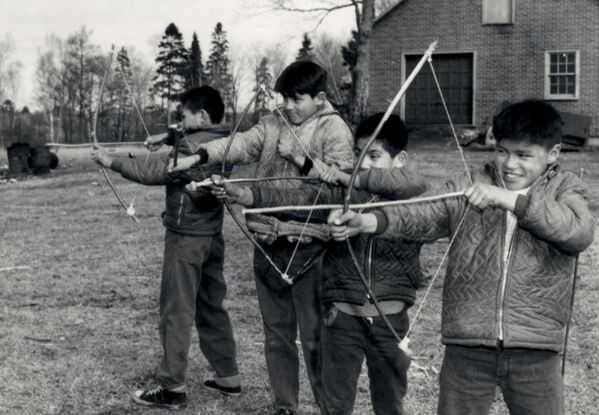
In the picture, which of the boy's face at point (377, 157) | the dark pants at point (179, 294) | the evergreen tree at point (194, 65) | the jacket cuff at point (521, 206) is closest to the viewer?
the jacket cuff at point (521, 206)

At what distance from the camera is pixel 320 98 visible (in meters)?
4.57

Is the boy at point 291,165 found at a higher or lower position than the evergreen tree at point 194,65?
lower

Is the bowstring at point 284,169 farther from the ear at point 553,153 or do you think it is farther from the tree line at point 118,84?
the tree line at point 118,84

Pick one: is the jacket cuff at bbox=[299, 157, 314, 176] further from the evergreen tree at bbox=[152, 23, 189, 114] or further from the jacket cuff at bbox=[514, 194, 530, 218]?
the evergreen tree at bbox=[152, 23, 189, 114]

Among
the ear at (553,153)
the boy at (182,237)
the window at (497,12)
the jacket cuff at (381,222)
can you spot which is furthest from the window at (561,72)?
the jacket cuff at (381,222)

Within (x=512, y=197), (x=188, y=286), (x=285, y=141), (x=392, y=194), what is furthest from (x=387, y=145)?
(x=188, y=286)

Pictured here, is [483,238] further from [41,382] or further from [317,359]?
[41,382]

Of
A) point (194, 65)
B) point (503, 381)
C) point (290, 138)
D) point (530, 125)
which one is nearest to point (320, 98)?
point (290, 138)

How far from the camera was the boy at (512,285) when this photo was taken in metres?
3.23

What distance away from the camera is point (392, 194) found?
12.8 feet

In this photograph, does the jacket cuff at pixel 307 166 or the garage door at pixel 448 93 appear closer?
the jacket cuff at pixel 307 166

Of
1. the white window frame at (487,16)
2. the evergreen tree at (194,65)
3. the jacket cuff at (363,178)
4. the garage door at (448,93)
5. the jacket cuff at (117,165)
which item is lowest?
the jacket cuff at (363,178)

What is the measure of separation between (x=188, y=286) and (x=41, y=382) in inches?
50.1

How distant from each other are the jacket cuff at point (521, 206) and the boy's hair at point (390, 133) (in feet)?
3.65
